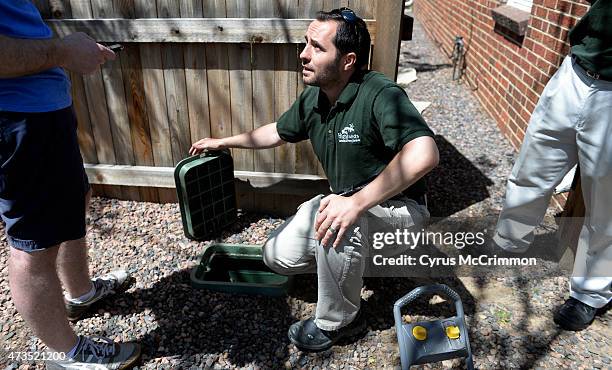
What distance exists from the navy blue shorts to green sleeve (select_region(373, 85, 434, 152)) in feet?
4.15

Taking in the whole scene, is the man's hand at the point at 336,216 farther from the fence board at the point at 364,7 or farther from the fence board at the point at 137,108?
the fence board at the point at 137,108

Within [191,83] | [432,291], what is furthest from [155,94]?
[432,291]

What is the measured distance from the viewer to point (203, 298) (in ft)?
8.35

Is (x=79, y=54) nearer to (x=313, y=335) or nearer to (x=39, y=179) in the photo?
(x=39, y=179)

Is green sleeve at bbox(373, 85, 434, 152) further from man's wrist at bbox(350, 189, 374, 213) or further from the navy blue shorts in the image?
the navy blue shorts

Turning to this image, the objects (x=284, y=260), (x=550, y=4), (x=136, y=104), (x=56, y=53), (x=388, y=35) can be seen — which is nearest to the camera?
(x=56, y=53)

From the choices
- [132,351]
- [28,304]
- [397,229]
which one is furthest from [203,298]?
[397,229]

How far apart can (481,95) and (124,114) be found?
4.34 m

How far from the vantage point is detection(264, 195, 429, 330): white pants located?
80.3 inches

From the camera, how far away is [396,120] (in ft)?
6.43

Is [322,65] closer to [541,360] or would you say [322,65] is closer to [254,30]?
[254,30]

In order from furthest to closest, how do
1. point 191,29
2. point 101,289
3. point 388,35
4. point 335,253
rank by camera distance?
1. point 191,29
2. point 388,35
3. point 101,289
4. point 335,253

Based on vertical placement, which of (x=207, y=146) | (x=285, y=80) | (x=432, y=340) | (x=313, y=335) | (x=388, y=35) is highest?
(x=388, y=35)

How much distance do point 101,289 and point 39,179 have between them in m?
0.94
